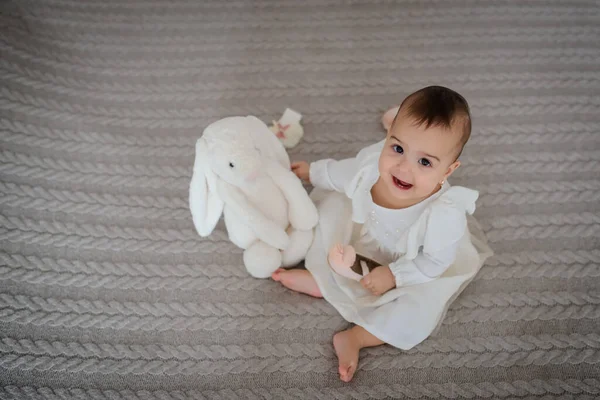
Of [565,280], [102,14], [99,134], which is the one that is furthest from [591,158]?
[102,14]

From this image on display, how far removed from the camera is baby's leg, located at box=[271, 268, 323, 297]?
0.85m

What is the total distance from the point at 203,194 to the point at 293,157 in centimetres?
34

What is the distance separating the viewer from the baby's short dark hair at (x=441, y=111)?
2.06 ft

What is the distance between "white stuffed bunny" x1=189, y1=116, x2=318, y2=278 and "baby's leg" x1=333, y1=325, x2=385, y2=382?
17 centimetres

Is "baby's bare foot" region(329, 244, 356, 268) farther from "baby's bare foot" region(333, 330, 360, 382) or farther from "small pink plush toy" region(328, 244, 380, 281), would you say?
"baby's bare foot" region(333, 330, 360, 382)

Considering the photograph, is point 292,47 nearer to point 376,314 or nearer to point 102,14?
point 102,14

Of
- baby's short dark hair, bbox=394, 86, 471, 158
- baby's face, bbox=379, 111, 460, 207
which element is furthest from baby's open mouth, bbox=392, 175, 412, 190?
baby's short dark hair, bbox=394, 86, 471, 158

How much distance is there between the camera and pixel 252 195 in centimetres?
77

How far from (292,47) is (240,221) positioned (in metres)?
0.62

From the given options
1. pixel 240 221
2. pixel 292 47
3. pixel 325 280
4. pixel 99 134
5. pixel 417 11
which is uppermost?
pixel 417 11

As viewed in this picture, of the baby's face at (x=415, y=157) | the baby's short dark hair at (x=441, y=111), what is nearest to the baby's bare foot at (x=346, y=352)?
the baby's face at (x=415, y=157)

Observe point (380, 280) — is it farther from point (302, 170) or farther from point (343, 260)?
point (302, 170)

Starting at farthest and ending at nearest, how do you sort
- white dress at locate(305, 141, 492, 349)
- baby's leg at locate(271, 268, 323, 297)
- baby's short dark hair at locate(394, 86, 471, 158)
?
baby's leg at locate(271, 268, 323, 297), white dress at locate(305, 141, 492, 349), baby's short dark hair at locate(394, 86, 471, 158)

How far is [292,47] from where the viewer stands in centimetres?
120
